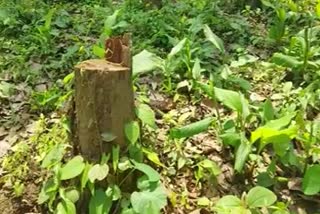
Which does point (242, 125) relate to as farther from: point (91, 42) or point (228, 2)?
point (228, 2)

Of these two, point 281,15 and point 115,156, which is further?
point 281,15

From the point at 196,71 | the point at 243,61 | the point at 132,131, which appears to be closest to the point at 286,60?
the point at 243,61

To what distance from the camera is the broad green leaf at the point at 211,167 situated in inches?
106

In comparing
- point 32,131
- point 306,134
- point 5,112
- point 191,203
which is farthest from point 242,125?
point 5,112

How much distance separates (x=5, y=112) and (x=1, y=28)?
3.55 feet

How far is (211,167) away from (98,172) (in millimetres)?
637

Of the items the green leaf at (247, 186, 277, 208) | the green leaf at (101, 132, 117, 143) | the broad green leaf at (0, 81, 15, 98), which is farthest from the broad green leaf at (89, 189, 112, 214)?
the broad green leaf at (0, 81, 15, 98)

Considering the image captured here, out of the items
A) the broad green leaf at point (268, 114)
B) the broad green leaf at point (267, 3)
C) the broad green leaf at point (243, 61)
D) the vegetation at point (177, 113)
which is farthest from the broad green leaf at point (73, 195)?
the broad green leaf at point (267, 3)

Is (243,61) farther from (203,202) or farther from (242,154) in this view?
(203,202)

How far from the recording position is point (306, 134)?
2721 mm

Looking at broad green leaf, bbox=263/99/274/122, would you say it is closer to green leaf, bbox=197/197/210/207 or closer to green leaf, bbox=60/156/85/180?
green leaf, bbox=197/197/210/207

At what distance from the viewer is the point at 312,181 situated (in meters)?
2.55

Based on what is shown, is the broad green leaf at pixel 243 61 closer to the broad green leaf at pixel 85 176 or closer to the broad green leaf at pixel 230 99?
the broad green leaf at pixel 230 99

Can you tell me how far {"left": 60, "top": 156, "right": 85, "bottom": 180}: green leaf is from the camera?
2.43 meters
